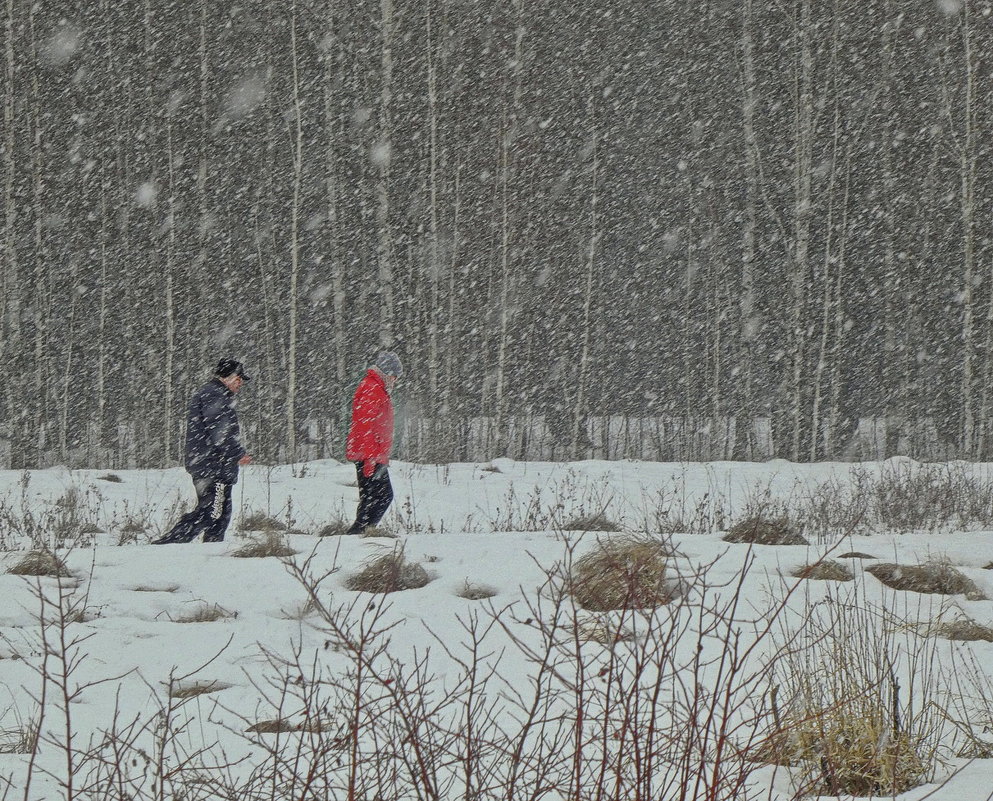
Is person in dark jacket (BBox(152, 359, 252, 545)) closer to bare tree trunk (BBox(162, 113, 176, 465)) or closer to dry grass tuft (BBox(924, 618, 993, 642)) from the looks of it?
dry grass tuft (BBox(924, 618, 993, 642))

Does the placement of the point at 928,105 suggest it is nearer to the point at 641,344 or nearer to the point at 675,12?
the point at 675,12

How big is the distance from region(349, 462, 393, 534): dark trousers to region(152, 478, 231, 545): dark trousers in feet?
3.30

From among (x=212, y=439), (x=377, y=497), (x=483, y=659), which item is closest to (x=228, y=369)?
(x=212, y=439)

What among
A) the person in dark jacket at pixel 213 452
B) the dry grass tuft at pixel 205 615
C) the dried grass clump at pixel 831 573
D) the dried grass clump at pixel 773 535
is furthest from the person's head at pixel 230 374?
the dried grass clump at pixel 831 573

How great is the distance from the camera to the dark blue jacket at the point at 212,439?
21.8 feet

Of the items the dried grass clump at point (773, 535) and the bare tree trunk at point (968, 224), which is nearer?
the dried grass clump at point (773, 535)

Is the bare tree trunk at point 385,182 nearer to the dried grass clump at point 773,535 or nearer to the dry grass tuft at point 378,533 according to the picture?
the dry grass tuft at point 378,533

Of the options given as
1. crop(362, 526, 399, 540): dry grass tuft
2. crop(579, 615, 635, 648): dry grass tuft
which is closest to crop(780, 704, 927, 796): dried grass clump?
crop(579, 615, 635, 648): dry grass tuft

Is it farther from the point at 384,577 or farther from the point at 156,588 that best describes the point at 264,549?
the point at 384,577

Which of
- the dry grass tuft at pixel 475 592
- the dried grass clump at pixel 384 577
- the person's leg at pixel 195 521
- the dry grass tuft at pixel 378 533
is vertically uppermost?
the person's leg at pixel 195 521

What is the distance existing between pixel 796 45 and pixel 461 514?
11.1m

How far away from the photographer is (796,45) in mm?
15414

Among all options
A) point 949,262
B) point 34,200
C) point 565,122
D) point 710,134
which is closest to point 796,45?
point 710,134

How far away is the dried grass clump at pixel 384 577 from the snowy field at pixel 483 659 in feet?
0.21
